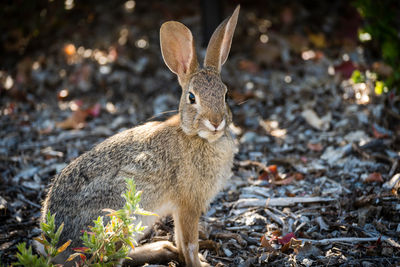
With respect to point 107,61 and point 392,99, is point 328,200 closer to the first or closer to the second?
point 392,99

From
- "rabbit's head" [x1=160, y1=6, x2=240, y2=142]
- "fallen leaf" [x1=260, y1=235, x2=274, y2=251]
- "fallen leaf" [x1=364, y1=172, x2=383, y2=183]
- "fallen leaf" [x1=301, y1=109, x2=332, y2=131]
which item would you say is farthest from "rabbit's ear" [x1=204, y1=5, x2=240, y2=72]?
"fallen leaf" [x1=301, y1=109, x2=332, y2=131]

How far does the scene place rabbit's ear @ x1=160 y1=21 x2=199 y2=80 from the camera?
4.60 metres

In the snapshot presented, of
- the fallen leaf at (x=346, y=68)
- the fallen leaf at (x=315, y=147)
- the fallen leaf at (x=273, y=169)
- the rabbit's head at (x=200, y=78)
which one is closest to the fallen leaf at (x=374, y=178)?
the fallen leaf at (x=315, y=147)

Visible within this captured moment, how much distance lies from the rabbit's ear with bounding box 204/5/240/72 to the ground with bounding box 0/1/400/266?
723 millimetres

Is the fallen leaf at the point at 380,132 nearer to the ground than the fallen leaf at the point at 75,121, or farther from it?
nearer to the ground

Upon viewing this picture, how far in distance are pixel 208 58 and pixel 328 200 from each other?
213 centimetres

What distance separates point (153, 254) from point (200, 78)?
1.83m

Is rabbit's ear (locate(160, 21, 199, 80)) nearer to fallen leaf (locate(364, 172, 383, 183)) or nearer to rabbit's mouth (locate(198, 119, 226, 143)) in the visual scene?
rabbit's mouth (locate(198, 119, 226, 143))

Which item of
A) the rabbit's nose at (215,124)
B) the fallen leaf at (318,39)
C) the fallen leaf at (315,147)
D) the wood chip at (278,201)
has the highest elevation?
the fallen leaf at (318,39)

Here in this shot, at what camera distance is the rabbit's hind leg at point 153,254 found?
4.40 m

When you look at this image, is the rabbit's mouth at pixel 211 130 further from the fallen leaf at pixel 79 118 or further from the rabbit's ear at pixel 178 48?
the fallen leaf at pixel 79 118

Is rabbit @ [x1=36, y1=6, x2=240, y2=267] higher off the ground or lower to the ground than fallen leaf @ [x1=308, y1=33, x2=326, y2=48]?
lower

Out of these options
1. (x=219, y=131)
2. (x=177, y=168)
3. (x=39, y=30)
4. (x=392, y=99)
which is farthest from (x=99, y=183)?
(x=39, y=30)

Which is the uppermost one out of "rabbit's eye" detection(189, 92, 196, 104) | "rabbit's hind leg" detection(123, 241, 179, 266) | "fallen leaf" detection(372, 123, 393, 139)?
"rabbit's eye" detection(189, 92, 196, 104)
